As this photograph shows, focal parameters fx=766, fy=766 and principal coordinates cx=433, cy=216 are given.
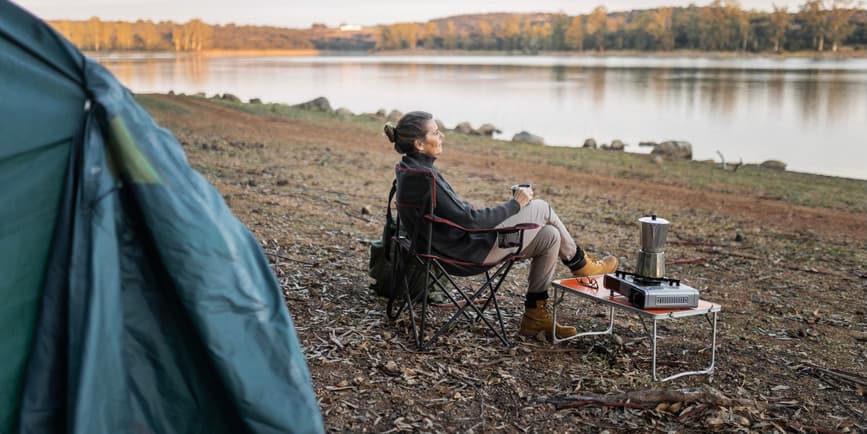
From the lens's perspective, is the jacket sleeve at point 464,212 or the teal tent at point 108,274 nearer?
the teal tent at point 108,274

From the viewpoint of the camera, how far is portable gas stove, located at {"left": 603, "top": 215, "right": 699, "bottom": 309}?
3.68 m

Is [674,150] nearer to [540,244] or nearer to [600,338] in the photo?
[600,338]

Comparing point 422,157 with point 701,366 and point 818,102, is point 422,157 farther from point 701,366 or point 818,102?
point 818,102

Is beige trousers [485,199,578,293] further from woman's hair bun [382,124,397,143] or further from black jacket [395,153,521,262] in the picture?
woman's hair bun [382,124,397,143]

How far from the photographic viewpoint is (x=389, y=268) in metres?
4.84

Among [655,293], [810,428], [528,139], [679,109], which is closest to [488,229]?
[655,293]

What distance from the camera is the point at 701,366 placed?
4074 millimetres

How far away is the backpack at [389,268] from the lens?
4.56 m

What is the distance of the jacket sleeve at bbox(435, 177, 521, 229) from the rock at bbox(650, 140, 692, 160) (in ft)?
45.6

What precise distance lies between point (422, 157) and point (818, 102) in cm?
3208

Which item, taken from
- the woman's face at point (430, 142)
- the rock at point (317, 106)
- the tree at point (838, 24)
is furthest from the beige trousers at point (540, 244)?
the tree at point (838, 24)

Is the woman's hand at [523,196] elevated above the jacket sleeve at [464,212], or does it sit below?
above

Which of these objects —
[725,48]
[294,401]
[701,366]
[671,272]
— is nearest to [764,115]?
[671,272]

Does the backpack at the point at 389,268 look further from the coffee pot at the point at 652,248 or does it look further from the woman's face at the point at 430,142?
the coffee pot at the point at 652,248
